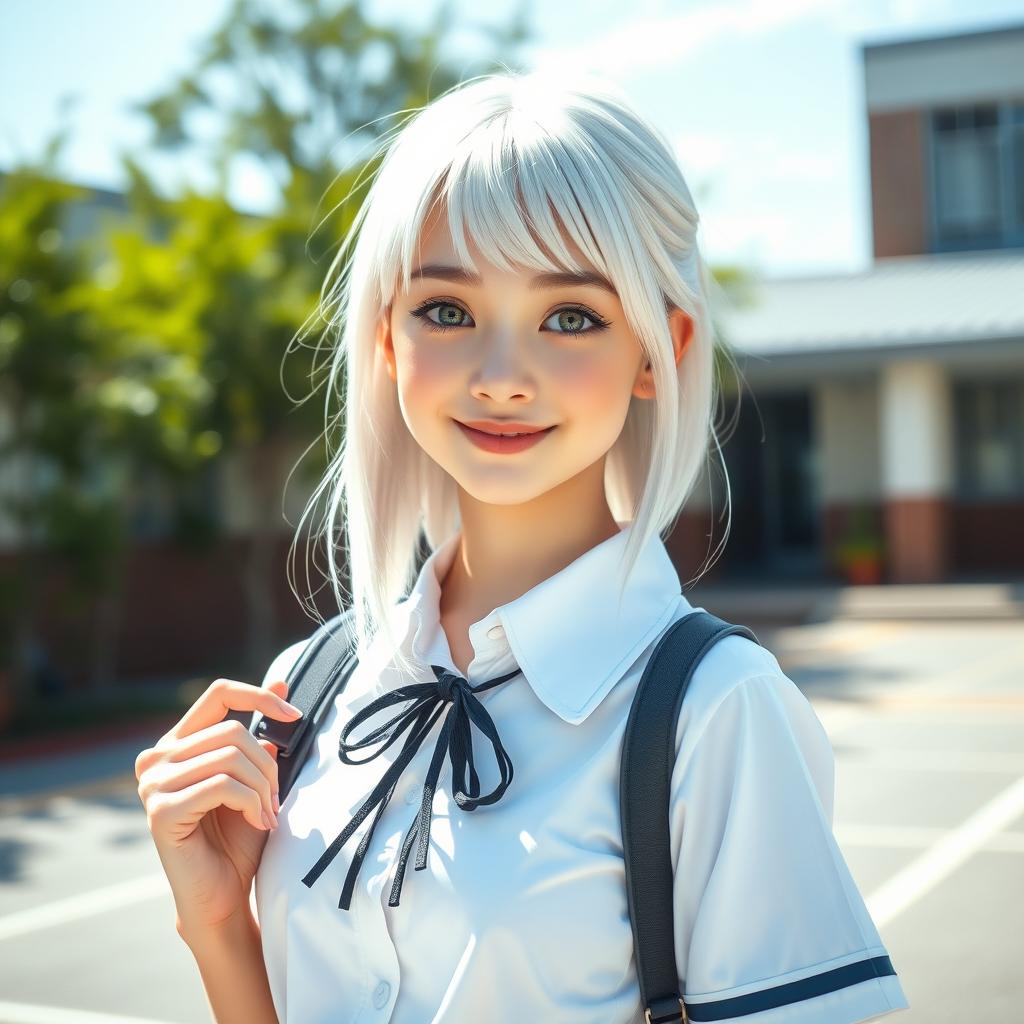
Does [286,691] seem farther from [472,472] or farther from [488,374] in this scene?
[488,374]

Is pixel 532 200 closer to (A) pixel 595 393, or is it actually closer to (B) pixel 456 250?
(B) pixel 456 250

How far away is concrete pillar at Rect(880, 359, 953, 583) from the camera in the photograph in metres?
17.9

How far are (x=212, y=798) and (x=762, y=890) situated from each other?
0.62 m

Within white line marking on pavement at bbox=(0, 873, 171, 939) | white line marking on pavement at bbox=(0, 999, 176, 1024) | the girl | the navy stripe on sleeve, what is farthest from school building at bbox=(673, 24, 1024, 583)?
the navy stripe on sleeve

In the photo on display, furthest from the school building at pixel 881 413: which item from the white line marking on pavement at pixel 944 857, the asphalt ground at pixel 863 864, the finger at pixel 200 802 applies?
the finger at pixel 200 802

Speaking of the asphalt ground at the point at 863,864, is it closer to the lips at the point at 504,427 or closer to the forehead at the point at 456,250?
the lips at the point at 504,427

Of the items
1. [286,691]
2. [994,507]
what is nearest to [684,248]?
[286,691]

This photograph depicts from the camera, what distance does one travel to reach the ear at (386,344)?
1673 mm

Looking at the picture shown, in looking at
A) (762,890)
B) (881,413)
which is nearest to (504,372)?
(762,890)

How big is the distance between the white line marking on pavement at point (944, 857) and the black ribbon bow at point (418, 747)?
3841 millimetres

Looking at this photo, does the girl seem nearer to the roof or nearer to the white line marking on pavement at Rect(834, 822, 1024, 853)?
the white line marking on pavement at Rect(834, 822, 1024, 853)

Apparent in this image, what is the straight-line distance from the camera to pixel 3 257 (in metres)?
10.1

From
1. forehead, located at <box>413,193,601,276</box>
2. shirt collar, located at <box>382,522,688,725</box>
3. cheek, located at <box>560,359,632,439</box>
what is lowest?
shirt collar, located at <box>382,522,688,725</box>

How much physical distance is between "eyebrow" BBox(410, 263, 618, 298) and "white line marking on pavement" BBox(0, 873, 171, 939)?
4.63 meters
